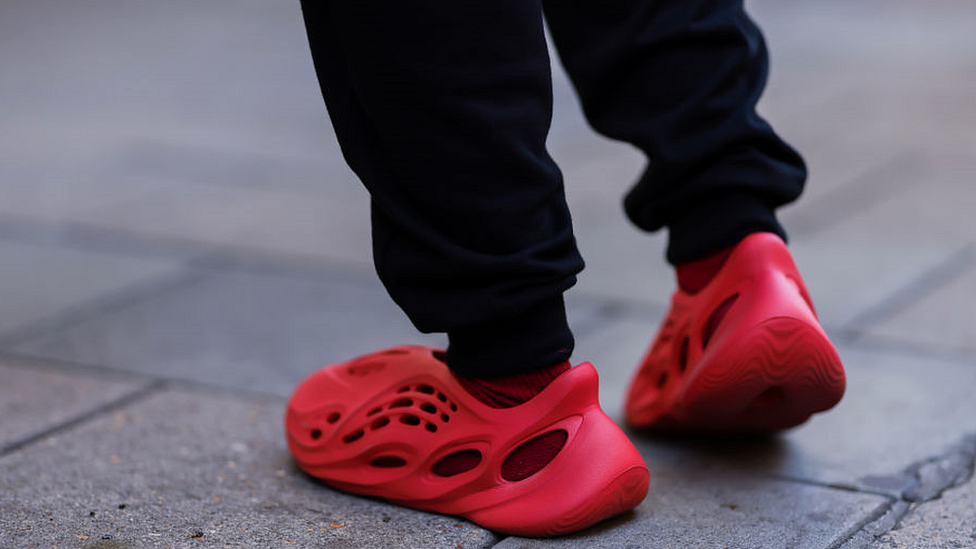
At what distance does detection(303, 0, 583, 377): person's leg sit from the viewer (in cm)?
118

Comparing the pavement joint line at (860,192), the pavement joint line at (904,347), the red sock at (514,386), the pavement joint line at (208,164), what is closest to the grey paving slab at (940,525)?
the red sock at (514,386)

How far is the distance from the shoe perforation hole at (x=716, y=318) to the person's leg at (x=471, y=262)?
0.23m

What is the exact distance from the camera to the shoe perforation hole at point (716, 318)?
1.45 metres

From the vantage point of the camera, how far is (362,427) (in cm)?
143

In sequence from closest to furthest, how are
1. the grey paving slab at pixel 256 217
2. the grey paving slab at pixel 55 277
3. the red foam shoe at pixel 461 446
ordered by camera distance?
the red foam shoe at pixel 461 446 → the grey paving slab at pixel 55 277 → the grey paving slab at pixel 256 217

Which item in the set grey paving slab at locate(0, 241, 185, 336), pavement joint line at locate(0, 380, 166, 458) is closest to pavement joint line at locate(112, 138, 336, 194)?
grey paving slab at locate(0, 241, 185, 336)

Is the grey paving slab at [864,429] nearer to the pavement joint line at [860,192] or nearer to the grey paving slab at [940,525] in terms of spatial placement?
the grey paving slab at [940,525]

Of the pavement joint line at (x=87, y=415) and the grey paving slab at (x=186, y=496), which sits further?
the pavement joint line at (x=87, y=415)

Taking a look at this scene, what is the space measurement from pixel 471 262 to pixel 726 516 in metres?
0.44

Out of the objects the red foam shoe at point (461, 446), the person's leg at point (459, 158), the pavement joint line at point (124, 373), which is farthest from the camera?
the pavement joint line at point (124, 373)

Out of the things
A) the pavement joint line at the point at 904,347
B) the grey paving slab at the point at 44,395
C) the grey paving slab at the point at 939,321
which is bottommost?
the grey paving slab at the point at 939,321

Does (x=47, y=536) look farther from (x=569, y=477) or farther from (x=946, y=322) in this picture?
(x=946, y=322)

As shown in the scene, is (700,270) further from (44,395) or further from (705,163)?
(44,395)

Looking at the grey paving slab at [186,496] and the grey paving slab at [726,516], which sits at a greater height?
the grey paving slab at [186,496]
